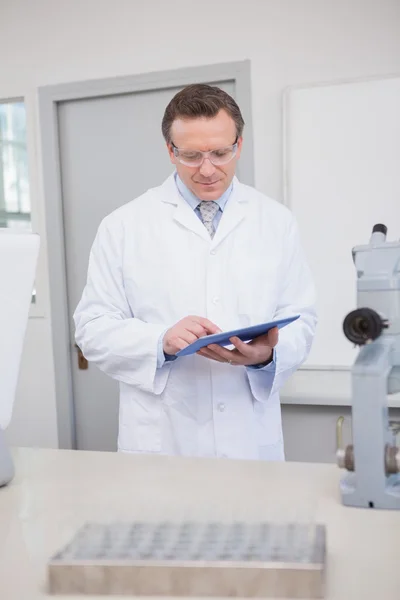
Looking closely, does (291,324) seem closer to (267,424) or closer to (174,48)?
(267,424)

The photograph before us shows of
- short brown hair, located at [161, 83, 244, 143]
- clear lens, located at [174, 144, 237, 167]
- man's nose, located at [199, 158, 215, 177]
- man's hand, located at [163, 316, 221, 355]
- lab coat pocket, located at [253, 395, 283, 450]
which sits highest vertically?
short brown hair, located at [161, 83, 244, 143]

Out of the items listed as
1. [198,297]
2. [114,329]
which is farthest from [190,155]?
[114,329]

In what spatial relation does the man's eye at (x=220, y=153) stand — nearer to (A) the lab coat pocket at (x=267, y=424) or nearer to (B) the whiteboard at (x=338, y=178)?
(A) the lab coat pocket at (x=267, y=424)

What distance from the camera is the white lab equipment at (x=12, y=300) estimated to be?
4.42ft

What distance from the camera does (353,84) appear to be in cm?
283

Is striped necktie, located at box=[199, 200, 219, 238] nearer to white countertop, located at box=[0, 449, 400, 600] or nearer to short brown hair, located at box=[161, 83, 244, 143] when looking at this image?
short brown hair, located at box=[161, 83, 244, 143]

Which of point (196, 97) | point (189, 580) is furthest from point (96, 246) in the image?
point (189, 580)

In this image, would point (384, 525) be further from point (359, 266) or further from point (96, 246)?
point (96, 246)

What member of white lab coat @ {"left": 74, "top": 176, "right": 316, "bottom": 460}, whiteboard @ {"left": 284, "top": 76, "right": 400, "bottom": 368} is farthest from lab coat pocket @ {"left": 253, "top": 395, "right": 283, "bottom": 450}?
whiteboard @ {"left": 284, "top": 76, "right": 400, "bottom": 368}

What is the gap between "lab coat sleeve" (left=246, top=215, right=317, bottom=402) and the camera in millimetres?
1733

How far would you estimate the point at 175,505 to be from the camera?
1.15m

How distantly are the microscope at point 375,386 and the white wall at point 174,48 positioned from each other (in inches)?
73.5

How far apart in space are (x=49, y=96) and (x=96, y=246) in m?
1.69

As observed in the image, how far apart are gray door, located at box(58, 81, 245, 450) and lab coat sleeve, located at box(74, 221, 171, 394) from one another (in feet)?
4.62
